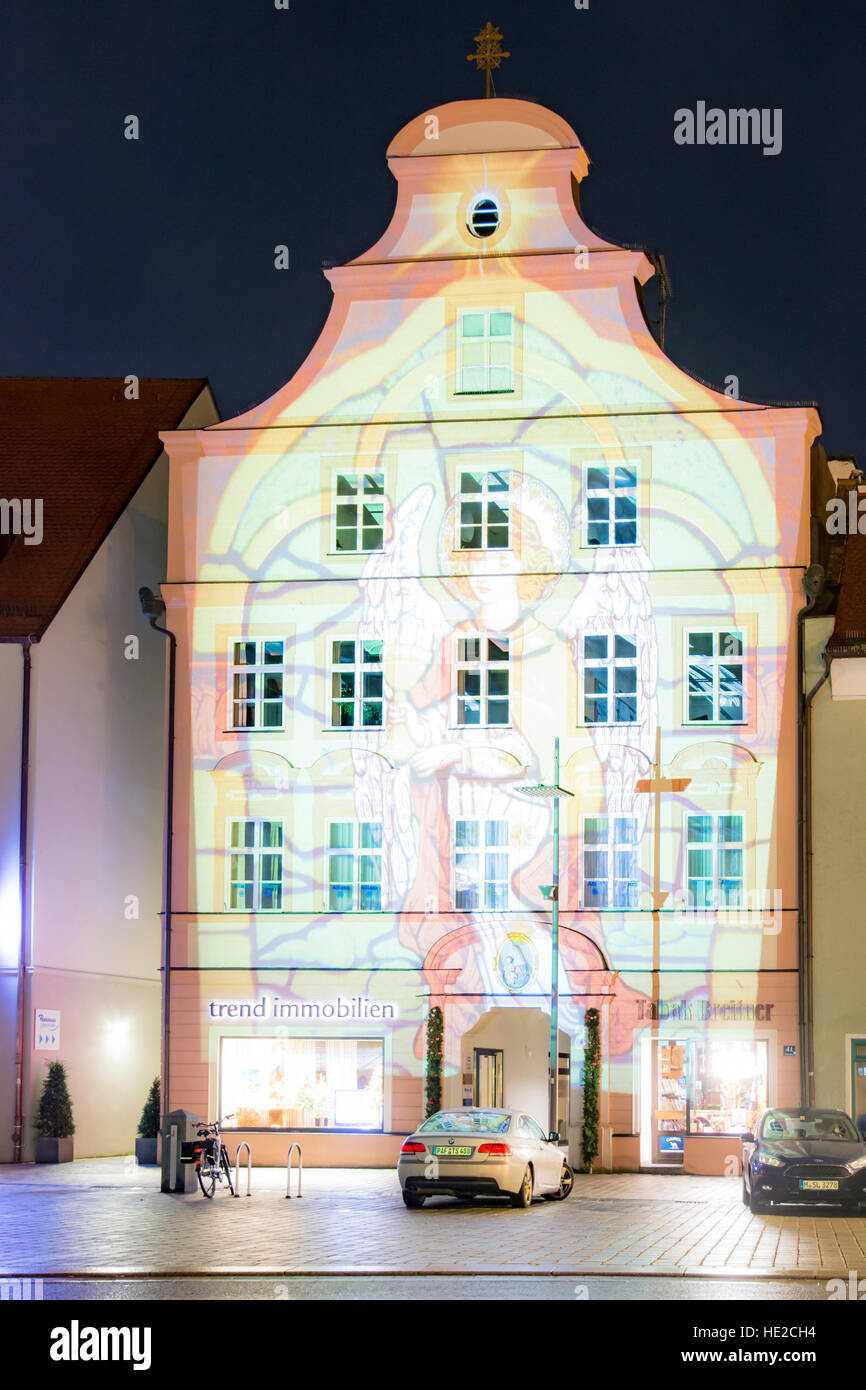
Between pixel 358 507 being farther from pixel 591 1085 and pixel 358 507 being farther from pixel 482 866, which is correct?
pixel 591 1085

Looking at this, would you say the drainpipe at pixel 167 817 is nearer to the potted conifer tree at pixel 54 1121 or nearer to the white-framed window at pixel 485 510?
the potted conifer tree at pixel 54 1121

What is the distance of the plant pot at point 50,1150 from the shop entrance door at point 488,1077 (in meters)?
7.53

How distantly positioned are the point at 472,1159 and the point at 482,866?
1285cm

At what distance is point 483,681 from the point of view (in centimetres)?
3828

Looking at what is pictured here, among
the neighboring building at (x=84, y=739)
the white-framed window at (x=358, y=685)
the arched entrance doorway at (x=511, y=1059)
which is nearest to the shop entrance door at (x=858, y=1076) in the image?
the arched entrance doorway at (x=511, y=1059)

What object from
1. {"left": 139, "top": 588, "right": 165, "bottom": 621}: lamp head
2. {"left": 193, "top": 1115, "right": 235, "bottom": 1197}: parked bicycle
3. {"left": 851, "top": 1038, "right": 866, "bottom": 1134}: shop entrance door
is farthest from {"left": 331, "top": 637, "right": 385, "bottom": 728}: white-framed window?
{"left": 193, "top": 1115, "right": 235, "bottom": 1197}: parked bicycle

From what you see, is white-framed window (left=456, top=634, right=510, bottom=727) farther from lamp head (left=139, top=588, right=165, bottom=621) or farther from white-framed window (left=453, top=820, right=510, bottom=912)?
lamp head (left=139, top=588, right=165, bottom=621)

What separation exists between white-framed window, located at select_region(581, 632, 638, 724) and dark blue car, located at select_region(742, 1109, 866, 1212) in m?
11.9

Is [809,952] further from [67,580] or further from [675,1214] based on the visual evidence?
[67,580]

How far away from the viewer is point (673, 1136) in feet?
119

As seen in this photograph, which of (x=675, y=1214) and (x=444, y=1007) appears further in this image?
(x=444, y=1007)

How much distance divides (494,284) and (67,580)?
32.8 ft

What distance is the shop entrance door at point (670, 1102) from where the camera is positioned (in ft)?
119
